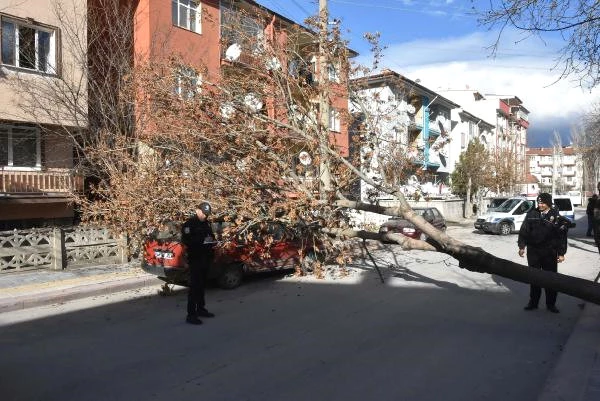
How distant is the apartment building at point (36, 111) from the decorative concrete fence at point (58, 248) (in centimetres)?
221

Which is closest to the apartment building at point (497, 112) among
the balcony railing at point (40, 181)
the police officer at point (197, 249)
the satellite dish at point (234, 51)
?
the balcony railing at point (40, 181)

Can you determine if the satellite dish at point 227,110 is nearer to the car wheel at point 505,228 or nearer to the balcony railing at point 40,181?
the balcony railing at point 40,181

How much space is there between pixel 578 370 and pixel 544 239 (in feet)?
10.0

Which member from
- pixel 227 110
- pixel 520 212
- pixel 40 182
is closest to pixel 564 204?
pixel 520 212

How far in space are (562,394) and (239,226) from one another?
4.51 m

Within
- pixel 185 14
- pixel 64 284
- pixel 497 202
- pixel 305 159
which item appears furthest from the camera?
pixel 497 202

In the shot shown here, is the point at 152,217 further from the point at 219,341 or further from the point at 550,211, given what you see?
the point at 550,211

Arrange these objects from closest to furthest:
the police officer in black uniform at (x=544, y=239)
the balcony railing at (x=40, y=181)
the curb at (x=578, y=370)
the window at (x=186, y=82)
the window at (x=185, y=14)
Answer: the curb at (x=578, y=370) → the police officer in black uniform at (x=544, y=239) → the window at (x=186, y=82) → the balcony railing at (x=40, y=181) → the window at (x=185, y=14)

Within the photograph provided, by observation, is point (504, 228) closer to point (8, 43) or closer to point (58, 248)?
point (58, 248)

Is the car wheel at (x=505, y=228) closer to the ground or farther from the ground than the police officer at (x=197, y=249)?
closer to the ground

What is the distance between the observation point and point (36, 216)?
54.6 feet

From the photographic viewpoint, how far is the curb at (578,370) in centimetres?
461

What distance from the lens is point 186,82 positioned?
9.20 meters

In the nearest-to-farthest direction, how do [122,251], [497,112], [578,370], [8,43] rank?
[578,370], [122,251], [8,43], [497,112]
